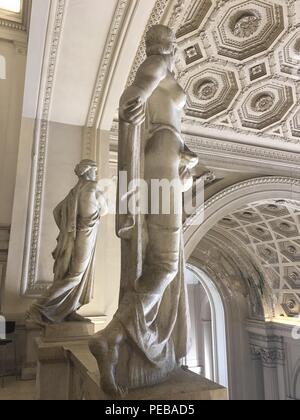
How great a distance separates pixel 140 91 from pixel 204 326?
1423cm

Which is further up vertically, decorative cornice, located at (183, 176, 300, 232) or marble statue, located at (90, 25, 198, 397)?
decorative cornice, located at (183, 176, 300, 232)

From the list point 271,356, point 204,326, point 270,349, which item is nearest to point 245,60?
point 270,349

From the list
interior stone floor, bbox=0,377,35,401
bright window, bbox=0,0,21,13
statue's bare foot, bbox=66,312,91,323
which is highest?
bright window, bbox=0,0,21,13

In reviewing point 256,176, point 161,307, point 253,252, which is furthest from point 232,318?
point 161,307

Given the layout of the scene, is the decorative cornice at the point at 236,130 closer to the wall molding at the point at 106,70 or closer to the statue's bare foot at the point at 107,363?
the wall molding at the point at 106,70

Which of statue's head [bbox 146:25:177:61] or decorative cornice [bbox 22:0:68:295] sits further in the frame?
decorative cornice [bbox 22:0:68:295]

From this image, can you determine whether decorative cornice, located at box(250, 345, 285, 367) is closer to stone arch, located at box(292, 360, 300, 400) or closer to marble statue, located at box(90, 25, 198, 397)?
stone arch, located at box(292, 360, 300, 400)

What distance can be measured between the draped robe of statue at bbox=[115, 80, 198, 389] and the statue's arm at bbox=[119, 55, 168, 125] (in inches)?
2.5

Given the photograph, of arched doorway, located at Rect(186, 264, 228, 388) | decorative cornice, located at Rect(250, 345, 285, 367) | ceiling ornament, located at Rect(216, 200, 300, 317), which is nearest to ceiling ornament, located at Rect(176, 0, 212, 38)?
ceiling ornament, located at Rect(216, 200, 300, 317)

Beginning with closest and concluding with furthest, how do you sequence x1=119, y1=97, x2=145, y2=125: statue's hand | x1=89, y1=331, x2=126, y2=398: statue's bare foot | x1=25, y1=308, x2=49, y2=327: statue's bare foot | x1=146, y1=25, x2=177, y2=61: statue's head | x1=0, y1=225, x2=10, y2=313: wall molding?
x1=89, y1=331, x2=126, y2=398: statue's bare foot, x1=119, y1=97, x2=145, y2=125: statue's hand, x1=146, y1=25, x2=177, y2=61: statue's head, x1=25, y1=308, x2=49, y2=327: statue's bare foot, x1=0, y1=225, x2=10, y2=313: wall molding

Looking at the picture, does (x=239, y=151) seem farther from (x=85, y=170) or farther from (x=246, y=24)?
(x=85, y=170)

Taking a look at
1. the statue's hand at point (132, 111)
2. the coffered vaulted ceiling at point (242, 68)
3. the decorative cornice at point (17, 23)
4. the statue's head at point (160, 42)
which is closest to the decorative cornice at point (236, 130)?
the coffered vaulted ceiling at point (242, 68)

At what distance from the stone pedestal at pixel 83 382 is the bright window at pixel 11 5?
5430 mm

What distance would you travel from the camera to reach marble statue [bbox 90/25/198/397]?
1.70 metres
